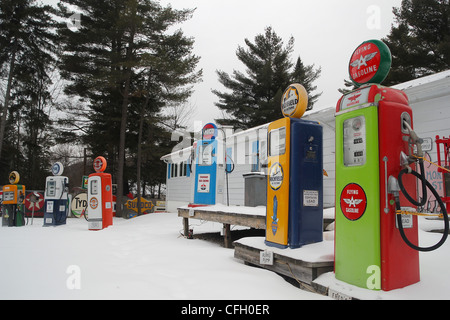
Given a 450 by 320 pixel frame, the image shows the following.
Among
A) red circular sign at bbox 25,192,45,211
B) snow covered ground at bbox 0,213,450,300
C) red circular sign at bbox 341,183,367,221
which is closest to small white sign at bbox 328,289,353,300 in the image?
snow covered ground at bbox 0,213,450,300

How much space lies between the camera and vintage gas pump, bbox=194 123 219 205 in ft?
25.5

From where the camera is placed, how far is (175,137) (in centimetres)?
2058

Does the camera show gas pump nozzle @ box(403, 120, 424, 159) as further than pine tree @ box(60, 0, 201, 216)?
No

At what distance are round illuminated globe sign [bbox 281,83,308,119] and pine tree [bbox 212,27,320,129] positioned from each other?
18.9m

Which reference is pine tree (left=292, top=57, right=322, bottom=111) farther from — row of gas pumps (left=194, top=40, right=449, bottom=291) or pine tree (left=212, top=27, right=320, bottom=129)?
row of gas pumps (left=194, top=40, right=449, bottom=291)

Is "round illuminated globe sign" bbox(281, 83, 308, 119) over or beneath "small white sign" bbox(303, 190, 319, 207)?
over

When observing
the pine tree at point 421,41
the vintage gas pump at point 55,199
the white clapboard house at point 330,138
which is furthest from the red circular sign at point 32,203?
the pine tree at point 421,41

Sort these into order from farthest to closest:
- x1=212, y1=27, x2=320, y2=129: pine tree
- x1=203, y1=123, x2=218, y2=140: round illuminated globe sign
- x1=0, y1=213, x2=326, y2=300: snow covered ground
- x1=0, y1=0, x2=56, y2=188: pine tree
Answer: x1=212, y1=27, x2=320, y2=129: pine tree, x1=0, y1=0, x2=56, y2=188: pine tree, x1=203, y1=123, x2=218, y2=140: round illuminated globe sign, x1=0, y1=213, x2=326, y2=300: snow covered ground

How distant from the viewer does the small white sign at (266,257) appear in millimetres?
3617

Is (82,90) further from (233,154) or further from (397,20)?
(397,20)

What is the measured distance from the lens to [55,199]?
36.8 feet

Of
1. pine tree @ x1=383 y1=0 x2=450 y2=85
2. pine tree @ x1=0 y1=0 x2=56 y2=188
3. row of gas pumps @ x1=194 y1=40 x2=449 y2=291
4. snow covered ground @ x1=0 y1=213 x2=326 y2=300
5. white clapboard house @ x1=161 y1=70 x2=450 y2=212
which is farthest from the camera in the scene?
pine tree @ x1=0 y1=0 x2=56 y2=188

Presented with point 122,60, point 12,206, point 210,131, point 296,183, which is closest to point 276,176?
point 296,183
